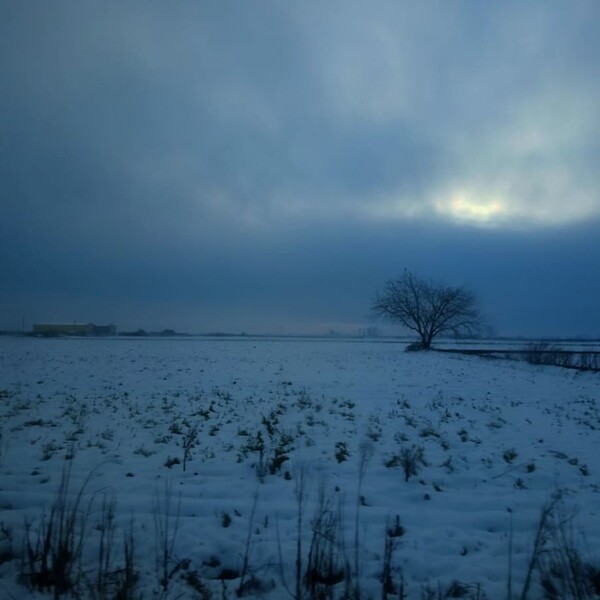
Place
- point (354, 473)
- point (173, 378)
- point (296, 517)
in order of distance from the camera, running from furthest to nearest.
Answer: point (173, 378) < point (354, 473) < point (296, 517)

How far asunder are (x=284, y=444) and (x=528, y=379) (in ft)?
48.6

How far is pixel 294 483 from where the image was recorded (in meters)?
5.53

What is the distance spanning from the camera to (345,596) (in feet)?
10.1

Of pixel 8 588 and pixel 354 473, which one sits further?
pixel 354 473

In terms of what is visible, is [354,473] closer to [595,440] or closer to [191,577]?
[191,577]

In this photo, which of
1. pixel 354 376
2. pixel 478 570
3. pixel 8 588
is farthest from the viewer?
pixel 354 376

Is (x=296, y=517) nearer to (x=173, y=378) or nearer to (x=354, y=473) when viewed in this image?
(x=354, y=473)

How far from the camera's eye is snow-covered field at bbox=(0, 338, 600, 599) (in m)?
3.51

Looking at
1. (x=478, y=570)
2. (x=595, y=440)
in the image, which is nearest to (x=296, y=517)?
(x=478, y=570)

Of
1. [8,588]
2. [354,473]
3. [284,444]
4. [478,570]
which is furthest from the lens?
[284,444]

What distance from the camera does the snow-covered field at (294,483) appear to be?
3.51m

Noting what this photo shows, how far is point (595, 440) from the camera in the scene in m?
8.01

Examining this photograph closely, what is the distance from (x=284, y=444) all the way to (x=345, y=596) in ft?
13.2

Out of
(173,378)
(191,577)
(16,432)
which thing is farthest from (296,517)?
(173,378)
